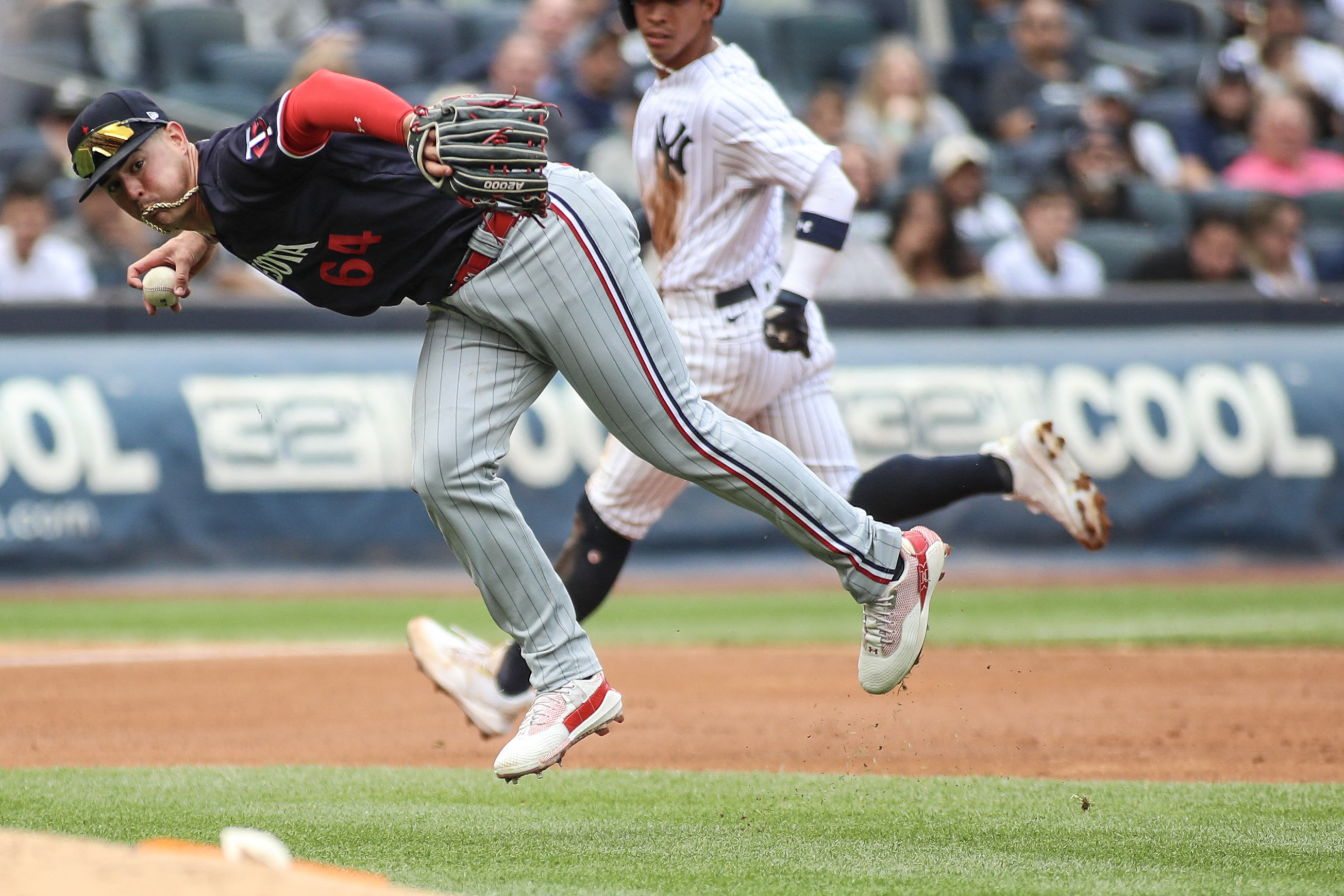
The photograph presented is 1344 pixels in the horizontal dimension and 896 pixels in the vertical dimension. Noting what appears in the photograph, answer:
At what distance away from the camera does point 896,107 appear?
41.1ft

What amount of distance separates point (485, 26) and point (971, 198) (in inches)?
167

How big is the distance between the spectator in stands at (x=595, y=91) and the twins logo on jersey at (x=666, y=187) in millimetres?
6660

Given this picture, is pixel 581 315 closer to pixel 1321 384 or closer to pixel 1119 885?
pixel 1119 885

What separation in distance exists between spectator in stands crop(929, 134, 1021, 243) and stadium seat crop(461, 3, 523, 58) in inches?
142

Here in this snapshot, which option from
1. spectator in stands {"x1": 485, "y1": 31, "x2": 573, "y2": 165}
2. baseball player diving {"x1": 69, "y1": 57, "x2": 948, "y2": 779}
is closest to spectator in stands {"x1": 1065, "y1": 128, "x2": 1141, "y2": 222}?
spectator in stands {"x1": 485, "y1": 31, "x2": 573, "y2": 165}

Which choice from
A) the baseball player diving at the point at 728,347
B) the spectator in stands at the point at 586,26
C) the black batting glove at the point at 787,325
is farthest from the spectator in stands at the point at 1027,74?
the black batting glove at the point at 787,325

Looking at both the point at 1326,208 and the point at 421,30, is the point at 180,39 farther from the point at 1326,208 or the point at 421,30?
the point at 1326,208

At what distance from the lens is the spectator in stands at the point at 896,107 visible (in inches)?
484

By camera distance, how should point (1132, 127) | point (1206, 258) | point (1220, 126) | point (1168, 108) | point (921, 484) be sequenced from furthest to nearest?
point (1168, 108) < point (1220, 126) < point (1132, 127) < point (1206, 258) < point (921, 484)

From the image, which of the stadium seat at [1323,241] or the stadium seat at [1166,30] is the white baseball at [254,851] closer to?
the stadium seat at [1323,241]

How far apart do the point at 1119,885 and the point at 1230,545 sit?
6.97 metres

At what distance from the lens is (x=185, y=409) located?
8977mm

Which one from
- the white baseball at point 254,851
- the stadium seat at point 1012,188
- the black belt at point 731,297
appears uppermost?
the white baseball at point 254,851

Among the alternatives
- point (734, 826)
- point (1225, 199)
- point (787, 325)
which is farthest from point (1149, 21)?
point (734, 826)
